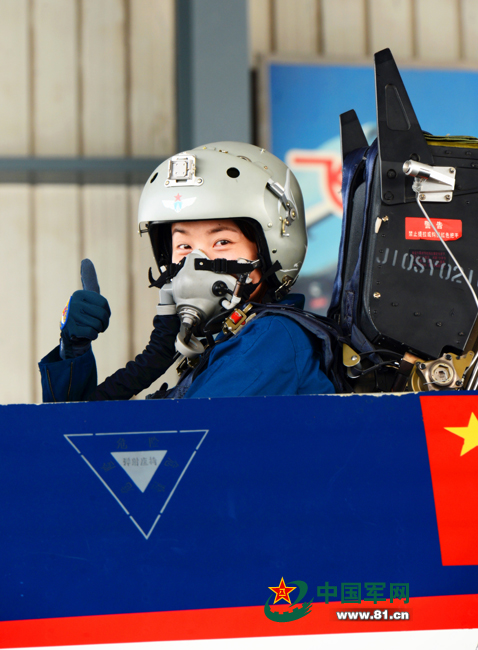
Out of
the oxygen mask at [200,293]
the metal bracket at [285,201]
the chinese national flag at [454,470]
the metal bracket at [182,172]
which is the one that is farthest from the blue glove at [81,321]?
the chinese national flag at [454,470]

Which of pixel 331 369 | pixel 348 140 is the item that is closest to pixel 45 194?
pixel 348 140

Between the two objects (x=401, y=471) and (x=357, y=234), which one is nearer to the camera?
(x=401, y=471)

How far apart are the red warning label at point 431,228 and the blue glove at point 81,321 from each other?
0.73m

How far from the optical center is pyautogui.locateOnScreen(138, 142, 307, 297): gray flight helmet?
→ 1.48 meters

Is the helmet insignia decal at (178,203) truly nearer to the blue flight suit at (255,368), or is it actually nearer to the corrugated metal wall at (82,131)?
the blue flight suit at (255,368)

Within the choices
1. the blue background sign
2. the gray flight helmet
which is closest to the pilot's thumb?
the gray flight helmet

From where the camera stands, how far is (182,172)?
1.51 metres

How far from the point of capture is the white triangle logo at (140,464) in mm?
826

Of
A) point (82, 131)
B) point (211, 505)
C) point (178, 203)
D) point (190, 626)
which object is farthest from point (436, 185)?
point (82, 131)

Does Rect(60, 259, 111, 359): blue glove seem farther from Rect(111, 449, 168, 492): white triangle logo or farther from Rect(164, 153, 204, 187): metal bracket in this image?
Rect(111, 449, 168, 492): white triangle logo

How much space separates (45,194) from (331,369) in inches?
118

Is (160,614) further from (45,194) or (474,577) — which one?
(45,194)

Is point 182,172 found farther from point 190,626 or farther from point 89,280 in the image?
point 190,626

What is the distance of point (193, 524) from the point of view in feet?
2.70
